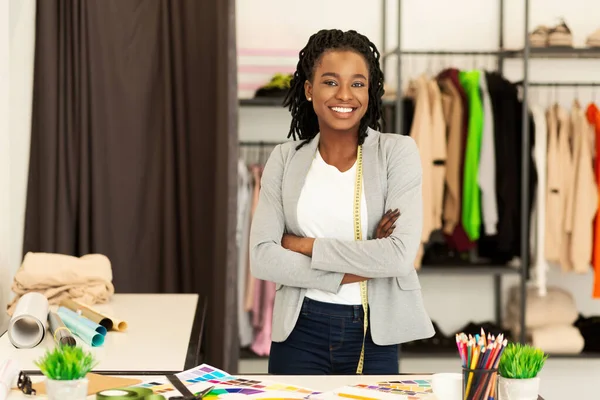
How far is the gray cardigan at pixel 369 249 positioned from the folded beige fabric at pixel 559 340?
201 cm

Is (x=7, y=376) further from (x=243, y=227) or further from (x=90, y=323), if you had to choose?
(x=243, y=227)

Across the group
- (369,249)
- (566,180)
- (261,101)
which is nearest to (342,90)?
(369,249)

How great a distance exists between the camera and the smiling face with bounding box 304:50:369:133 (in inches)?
86.4

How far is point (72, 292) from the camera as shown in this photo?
2.64 meters

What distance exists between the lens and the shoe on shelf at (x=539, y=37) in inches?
160

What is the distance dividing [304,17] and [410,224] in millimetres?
2357

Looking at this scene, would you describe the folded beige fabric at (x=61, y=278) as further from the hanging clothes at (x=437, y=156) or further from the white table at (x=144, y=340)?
the hanging clothes at (x=437, y=156)

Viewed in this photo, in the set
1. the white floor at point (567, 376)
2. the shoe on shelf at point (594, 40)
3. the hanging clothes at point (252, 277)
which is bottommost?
the white floor at point (567, 376)

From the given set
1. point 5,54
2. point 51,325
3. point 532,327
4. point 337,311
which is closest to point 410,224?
point 337,311

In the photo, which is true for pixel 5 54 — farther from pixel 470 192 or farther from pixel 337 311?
pixel 470 192

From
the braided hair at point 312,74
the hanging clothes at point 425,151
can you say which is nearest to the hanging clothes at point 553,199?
the hanging clothes at point 425,151

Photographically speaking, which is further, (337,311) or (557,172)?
(557,172)

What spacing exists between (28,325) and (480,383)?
128 centimetres

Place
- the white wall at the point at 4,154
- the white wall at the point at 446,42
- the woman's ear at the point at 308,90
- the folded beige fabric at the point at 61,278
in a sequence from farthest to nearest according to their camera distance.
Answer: the white wall at the point at 446,42, the white wall at the point at 4,154, the folded beige fabric at the point at 61,278, the woman's ear at the point at 308,90
